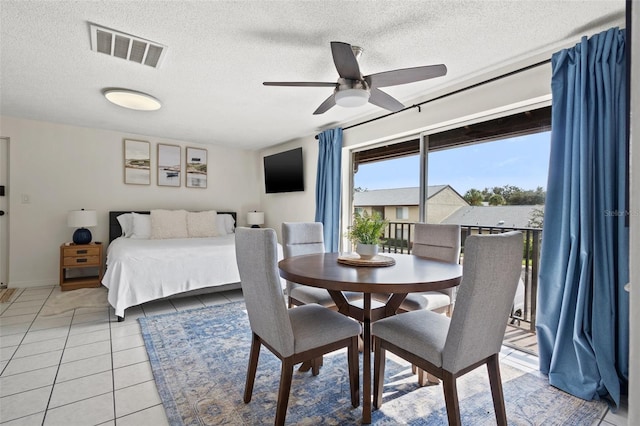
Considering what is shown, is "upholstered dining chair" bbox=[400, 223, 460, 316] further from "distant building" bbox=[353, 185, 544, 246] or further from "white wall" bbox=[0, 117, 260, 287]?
"white wall" bbox=[0, 117, 260, 287]

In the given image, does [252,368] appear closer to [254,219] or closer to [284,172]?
[284,172]

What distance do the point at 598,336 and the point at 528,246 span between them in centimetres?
114

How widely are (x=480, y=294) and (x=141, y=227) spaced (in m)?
4.59

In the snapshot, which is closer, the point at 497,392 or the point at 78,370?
the point at 497,392

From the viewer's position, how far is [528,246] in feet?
9.46

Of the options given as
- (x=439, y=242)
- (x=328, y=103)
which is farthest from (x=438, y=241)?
(x=328, y=103)

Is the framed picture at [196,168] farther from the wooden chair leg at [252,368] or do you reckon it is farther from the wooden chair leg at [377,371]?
the wooden chair leg at [377,371]

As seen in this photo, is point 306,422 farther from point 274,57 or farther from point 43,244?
point 43,244

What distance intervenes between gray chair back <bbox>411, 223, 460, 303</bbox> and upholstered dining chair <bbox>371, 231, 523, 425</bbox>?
80cm

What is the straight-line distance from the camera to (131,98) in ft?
9.82

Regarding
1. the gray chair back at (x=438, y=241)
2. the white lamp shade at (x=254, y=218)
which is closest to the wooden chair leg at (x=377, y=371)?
the gray chair back at (x=438, y=241)

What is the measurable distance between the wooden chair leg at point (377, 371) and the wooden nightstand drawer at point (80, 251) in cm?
415

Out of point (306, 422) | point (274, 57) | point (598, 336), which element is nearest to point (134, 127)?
point (274, 57)

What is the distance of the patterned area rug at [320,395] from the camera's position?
1.64m
